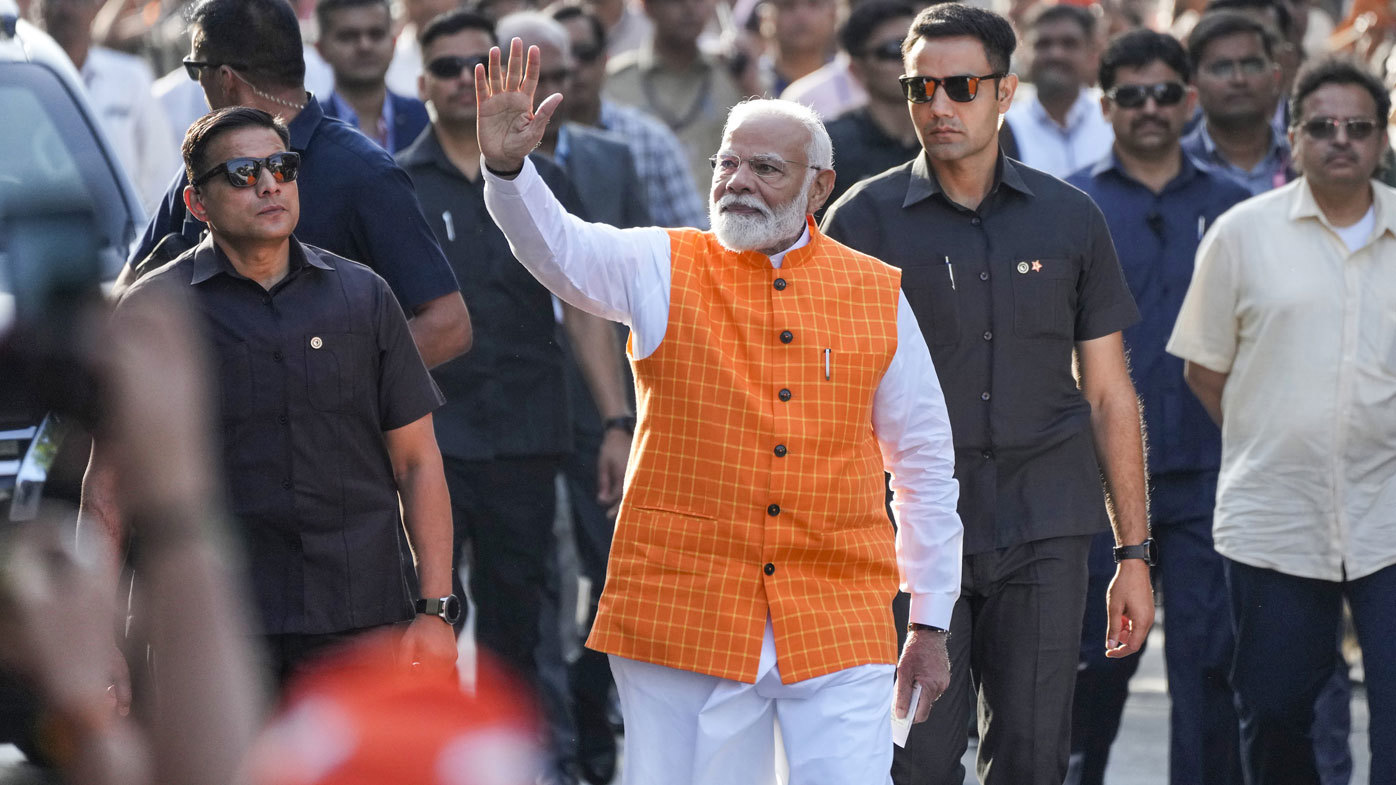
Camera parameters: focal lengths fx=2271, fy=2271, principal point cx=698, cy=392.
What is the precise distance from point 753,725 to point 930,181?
1.69m

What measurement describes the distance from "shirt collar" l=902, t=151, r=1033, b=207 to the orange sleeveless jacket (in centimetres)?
90

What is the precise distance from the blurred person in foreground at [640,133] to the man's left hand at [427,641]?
429 centimetres

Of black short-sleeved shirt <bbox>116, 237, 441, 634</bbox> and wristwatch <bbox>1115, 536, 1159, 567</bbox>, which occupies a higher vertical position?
black short-sleeved shirt <bbox>116, 237, 441, 634</bbox>

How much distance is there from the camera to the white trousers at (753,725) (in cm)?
513

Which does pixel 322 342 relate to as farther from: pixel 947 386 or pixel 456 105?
pixel 456 105

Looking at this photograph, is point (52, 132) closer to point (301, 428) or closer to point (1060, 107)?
point (301, 428)

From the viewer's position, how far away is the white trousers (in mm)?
5133

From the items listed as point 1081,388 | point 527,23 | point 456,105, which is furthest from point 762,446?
point 527,23

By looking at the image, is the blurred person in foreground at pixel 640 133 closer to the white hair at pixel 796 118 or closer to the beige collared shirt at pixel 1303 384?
the beige collared shirt at pixel 1303 384

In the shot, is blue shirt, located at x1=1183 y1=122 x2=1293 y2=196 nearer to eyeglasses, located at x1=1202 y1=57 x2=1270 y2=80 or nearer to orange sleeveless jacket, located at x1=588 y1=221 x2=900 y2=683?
eyeglasses, located at x1=1202 y1=57 x2=1270 y2=80

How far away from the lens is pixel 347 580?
525 centimetres

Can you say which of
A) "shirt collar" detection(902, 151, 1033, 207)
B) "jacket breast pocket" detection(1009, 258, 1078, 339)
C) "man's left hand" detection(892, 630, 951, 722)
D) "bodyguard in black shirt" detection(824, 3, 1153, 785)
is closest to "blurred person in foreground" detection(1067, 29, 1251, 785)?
"bodyguard in black shirt" detection(824, 3, 1153, 785)

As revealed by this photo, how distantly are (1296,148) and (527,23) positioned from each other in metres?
3.38

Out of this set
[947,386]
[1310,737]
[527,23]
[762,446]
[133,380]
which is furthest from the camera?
[527,23]
